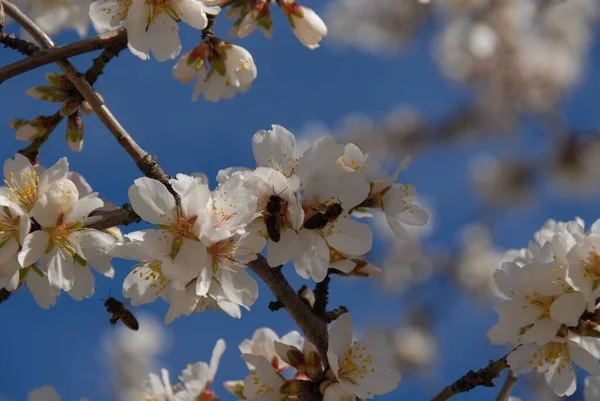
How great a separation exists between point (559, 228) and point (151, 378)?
1.23 meters

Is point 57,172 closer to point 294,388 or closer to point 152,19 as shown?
point 152,19

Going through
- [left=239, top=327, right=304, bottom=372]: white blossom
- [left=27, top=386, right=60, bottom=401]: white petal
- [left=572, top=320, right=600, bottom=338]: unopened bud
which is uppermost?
[left=27, top=386, right=60, bottom=401]: white petal

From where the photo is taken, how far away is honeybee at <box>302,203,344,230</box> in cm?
152

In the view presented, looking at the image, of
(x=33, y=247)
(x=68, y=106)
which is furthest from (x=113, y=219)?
(x=68, y=106)

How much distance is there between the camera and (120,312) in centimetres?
226

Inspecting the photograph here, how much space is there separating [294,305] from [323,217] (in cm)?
26

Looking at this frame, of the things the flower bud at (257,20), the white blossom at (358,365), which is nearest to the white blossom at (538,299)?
the white blossom at (358,365)

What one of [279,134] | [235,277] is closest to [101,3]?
[279,134]

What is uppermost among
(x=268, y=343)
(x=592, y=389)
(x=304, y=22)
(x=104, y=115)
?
(x=304, y=22)

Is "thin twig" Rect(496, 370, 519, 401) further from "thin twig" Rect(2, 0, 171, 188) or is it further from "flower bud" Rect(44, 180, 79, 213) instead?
"flower bud" Rect(44, 180, 79, 213)

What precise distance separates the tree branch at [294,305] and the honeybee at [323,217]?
0.51 feet

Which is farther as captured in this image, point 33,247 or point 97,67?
point 97,67

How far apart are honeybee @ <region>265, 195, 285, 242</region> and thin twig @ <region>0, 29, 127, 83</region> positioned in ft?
2.08

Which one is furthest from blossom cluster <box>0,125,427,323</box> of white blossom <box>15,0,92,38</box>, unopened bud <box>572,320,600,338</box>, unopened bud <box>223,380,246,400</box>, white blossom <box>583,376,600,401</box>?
white blossom <box>15,0,92,38</box>
